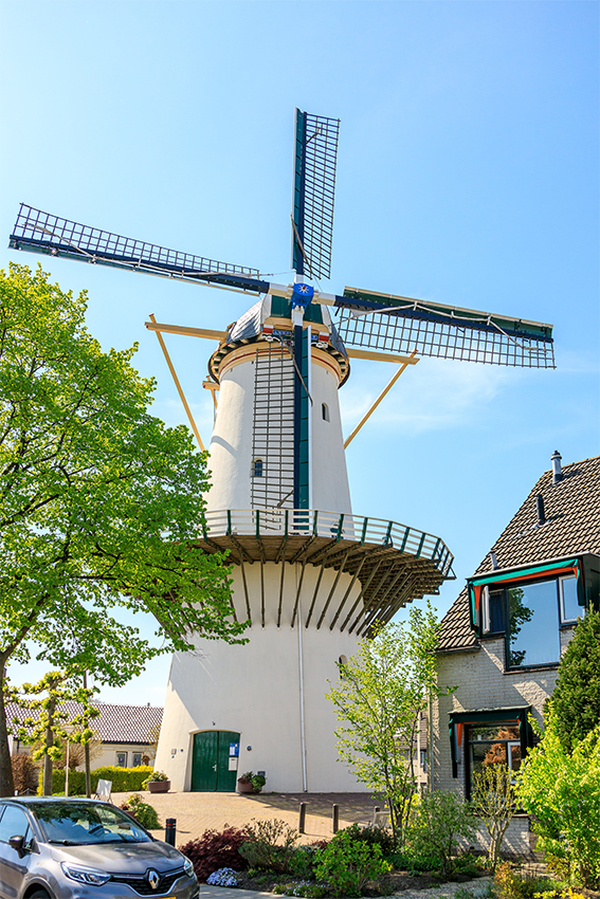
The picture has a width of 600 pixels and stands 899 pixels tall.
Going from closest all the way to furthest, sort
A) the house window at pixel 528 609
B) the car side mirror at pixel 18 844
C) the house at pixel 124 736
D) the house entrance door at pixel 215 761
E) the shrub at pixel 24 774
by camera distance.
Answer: the car side mirror at pixel 18 844
the house window at pixel 528 609
the house entrance door at pixel 215 761
the shrub at pixel 24 774
the house at pixel 124 736

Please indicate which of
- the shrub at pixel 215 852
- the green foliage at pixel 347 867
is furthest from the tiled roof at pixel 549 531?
the shrub at pixel 215 852

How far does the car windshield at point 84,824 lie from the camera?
8.25 m

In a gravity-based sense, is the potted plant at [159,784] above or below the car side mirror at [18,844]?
below

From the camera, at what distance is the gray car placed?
741 centimetres

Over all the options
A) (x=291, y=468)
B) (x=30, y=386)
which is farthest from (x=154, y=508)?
(x=291, y=468)

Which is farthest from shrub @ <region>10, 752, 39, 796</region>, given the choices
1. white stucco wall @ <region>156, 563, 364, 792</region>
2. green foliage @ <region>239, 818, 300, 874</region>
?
green foliage @ <region>239, 818, 300, 874</region>

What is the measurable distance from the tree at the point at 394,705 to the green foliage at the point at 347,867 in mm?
2269

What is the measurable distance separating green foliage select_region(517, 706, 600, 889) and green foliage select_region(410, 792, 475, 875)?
7.05 ft

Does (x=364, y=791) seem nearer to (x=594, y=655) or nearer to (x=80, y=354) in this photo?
(x=594, y=655)

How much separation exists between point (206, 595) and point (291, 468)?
11467mm

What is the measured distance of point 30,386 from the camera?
13.4 meters

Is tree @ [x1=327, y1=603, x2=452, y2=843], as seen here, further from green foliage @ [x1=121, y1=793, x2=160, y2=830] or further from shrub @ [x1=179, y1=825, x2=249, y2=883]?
green foliage @ [x1=121, y1=793, x2=160, y2=830]

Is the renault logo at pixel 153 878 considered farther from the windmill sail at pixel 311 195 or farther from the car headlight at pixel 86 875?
the windmill sail at pixel 311 195

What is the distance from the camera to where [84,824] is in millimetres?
8633
